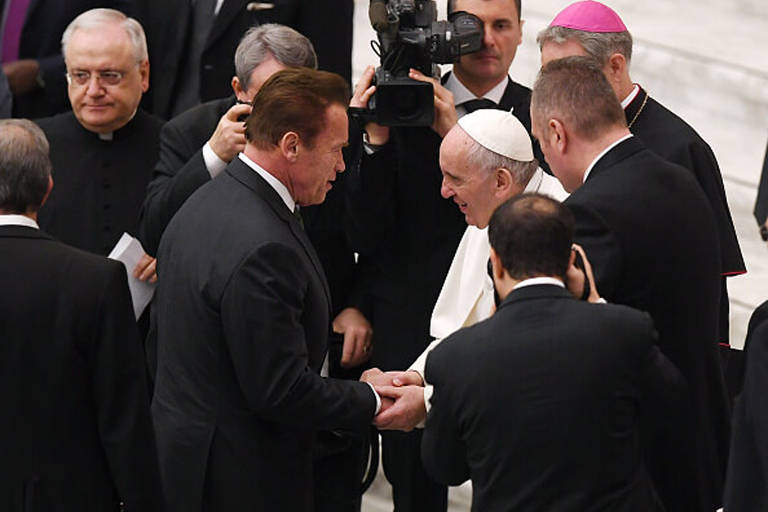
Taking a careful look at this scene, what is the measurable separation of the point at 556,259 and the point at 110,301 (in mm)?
1042

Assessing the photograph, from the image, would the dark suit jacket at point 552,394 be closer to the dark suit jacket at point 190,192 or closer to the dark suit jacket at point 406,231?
the dark suit jacket at point 406,231

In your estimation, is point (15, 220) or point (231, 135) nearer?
point (15, 220)

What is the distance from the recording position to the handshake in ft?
12.5

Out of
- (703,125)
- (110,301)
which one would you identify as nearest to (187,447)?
(110,301)

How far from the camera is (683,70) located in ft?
21.3

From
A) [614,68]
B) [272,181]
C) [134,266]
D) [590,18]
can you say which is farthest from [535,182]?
[134,266]

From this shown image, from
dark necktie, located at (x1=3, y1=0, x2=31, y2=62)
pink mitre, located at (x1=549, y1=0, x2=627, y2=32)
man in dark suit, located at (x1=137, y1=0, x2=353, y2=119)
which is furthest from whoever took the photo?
dark necktie, located at (x1=3, y1=0, x2=31, y2=62)

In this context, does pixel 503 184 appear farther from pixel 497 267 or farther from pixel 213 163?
pixel 213 163

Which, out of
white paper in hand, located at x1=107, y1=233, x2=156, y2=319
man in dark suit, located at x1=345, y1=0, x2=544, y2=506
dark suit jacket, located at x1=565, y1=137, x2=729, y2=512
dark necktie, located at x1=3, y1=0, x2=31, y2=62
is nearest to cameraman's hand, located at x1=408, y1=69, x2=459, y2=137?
man in dark suit, located at x1=345, y1=0, x2=544, y2=506

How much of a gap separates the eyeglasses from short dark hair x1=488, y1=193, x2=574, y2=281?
7.23ft

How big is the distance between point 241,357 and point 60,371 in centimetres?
41

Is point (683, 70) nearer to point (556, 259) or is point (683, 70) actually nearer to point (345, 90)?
point (345, 90)

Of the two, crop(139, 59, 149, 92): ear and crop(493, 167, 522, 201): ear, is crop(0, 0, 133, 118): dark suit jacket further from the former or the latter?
crop(493, 167, 522, 201): ear

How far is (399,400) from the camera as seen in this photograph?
3.87 m
